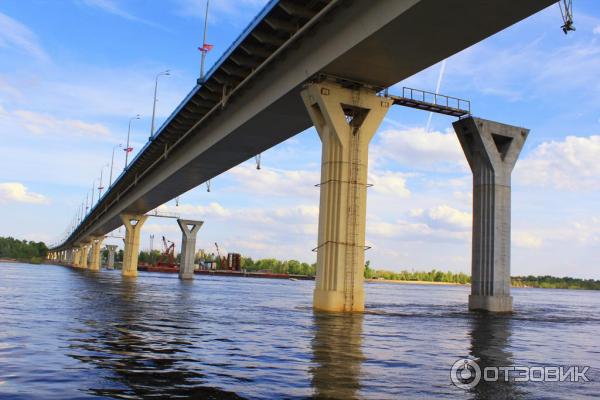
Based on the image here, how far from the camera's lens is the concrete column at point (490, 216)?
118ft

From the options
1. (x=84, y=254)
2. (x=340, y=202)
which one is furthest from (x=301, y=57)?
(x=84, y=254)

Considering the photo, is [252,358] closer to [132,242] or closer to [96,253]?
[132,242]

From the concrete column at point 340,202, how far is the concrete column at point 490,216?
468 inches

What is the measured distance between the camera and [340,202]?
27297mm

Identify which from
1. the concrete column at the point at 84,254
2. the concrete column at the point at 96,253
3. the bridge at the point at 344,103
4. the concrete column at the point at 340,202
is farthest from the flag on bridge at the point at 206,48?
the concrete column at the point at 84,254

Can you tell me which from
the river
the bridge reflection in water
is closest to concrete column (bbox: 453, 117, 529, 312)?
the river

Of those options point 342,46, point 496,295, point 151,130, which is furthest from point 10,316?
point 151,130

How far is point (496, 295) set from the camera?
1404 inches

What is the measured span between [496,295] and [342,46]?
20.2 meters

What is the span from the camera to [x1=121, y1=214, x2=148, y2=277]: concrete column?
3733 inches

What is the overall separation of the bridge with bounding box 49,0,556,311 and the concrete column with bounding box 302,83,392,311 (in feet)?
0.17

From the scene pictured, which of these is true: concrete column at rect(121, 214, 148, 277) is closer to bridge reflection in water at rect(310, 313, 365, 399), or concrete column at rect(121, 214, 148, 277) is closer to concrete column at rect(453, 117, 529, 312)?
concrete column at rect(453, 117, 529, 312)

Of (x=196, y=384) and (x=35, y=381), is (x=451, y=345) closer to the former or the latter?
(x=196, y=384)

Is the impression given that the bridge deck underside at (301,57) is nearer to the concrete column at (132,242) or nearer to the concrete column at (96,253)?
the concrete column at (132,242)
